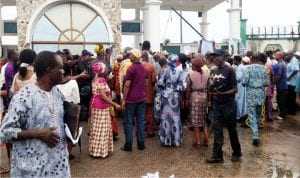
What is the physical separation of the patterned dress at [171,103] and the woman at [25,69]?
2.91m

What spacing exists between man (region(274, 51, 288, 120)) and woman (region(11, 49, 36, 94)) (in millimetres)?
7176

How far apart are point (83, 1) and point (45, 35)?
1.81 meters

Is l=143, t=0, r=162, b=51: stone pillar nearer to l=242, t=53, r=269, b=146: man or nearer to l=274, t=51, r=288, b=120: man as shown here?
l=274, t=51, r=288, b=120: man

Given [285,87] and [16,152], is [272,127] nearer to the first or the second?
[285,87]

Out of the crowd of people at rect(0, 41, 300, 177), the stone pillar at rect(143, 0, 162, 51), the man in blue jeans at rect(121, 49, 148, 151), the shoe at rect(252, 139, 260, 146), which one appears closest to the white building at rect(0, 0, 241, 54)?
the stone pillar at rect(143, 0, 162, 51)

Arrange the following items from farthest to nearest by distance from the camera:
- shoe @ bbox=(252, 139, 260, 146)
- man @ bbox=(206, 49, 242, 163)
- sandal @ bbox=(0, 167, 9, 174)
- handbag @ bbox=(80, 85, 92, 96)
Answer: handbag @ bbox=(80, 85, 92, 96) < shoe @ bbox=(252, 139, 260, 146) < man @ bbox=(206, 49, 242, 163) < sandal @ bbox=(0, 167, 9, 174)

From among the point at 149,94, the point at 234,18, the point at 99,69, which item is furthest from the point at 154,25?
the point at 99,69

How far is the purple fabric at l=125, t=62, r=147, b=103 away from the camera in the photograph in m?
6.93

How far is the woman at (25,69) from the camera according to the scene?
16.4 ft

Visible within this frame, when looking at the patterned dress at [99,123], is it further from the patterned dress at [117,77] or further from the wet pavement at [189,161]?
the patterned dress at [117,77]

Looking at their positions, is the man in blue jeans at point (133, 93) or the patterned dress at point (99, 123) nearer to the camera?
the patterned dress at point (99, 123)

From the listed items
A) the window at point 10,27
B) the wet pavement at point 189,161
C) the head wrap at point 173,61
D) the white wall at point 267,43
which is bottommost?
the wet pavement at point 189,161

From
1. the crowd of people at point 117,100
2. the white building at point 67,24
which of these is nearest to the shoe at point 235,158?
the crowd of people at point 117,100

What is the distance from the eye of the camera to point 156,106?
8539mm
